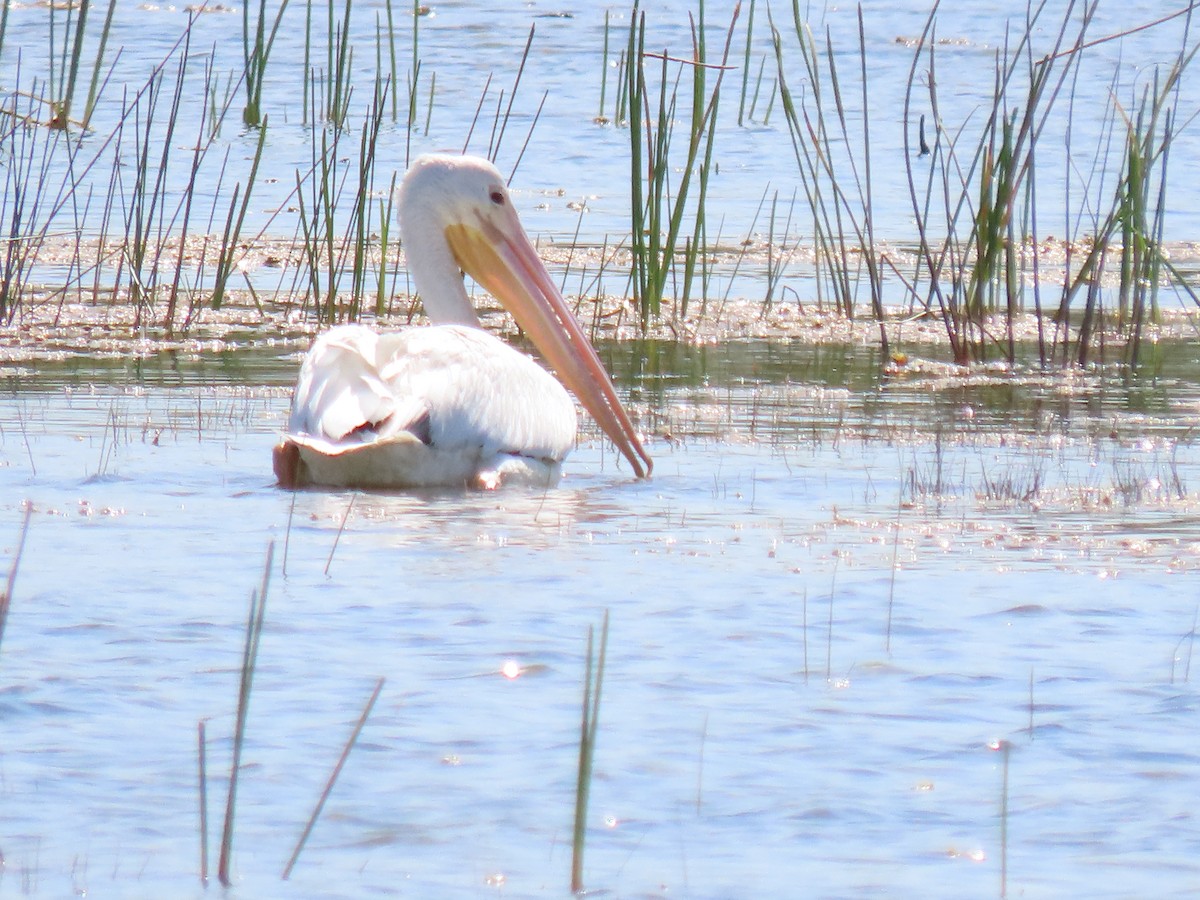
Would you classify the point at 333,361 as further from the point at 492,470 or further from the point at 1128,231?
the point at 1128,231

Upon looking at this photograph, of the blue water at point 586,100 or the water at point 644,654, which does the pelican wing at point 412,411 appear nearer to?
the water at point 644,654

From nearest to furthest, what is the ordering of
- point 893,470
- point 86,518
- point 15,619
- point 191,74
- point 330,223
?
point 15,619
point 86,518
point 893,470
point 330,223
point 191,74

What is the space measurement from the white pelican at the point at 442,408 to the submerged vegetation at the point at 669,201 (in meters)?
1.15

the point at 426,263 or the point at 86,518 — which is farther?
the point at 426,263

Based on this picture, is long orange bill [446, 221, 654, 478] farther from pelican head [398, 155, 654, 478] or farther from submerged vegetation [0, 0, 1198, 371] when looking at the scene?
submerged vegetation [0, 0, 1198, 371]

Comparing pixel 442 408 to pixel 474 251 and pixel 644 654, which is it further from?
pixel 644 654

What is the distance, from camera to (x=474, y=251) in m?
7.51

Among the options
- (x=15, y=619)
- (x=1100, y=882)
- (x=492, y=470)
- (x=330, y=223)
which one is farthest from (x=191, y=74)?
(x=1100, y=882)

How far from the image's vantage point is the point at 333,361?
19.7ft

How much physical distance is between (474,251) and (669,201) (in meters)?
1.78

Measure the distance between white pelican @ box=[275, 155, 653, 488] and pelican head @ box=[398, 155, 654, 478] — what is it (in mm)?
11

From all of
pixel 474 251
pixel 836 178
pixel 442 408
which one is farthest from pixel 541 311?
pixel 836 178

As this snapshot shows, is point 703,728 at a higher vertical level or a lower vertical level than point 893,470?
higher

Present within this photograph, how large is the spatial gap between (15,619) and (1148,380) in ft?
18.1
